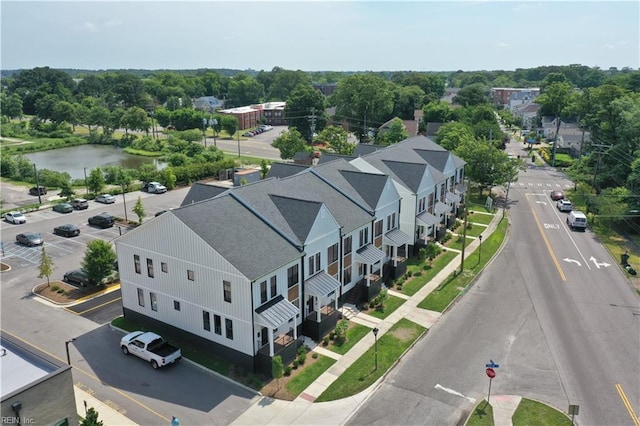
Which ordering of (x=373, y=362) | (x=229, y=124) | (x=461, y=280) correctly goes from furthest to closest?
(x=229, y=124)
(x=461, y=280)
(x=373, y=362)

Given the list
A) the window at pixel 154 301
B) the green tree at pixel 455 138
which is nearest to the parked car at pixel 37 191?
the window at pixel 154 301

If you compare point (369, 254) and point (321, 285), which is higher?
point (369, 254)

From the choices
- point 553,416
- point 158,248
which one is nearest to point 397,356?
point 553,416

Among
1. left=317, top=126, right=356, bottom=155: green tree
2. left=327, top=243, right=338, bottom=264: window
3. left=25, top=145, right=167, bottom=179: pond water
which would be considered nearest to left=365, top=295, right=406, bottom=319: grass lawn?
left=327, top=243, right=338, bottom=264: window

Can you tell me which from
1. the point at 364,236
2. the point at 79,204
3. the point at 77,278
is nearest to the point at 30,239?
the point at 79,204

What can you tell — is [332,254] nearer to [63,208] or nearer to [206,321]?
[206,321]

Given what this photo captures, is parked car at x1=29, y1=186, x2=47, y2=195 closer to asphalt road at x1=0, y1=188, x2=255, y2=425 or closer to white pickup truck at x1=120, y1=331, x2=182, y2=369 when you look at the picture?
asphalt road at x1=0, y1=188, x2=255, y2=425
